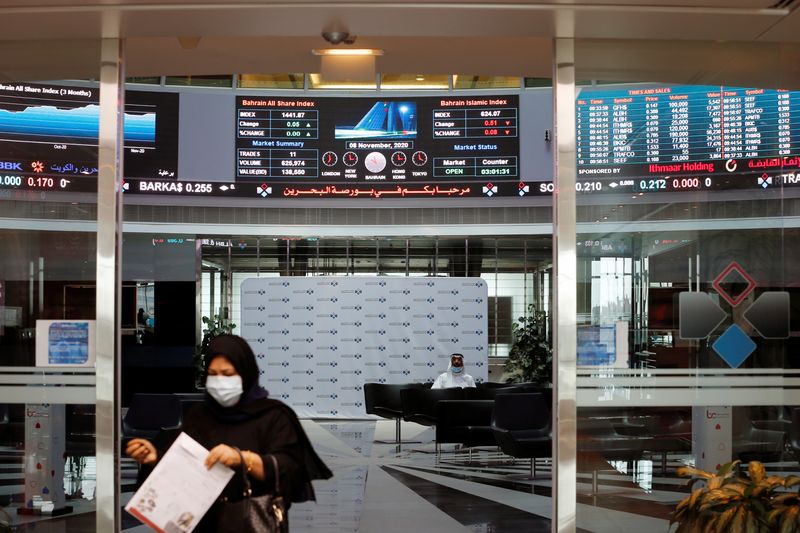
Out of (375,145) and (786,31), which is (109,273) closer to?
(786,31)

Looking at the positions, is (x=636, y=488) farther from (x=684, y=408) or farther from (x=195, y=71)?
(x=195, y=71)

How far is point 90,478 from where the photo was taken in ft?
16.7

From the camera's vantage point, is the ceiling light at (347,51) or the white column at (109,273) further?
the ceiling light at (347,51)

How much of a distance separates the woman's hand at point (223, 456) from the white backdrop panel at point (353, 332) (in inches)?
477

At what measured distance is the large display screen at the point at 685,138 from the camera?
17.1ft

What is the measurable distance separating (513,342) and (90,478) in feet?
38.7

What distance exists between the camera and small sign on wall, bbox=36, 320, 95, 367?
5133 mm

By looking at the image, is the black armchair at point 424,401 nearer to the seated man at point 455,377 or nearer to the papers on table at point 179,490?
the seated man at point 455,377

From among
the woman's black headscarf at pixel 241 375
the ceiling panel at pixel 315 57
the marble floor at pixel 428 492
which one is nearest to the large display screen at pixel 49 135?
the ceiling panel at pixel 315 57

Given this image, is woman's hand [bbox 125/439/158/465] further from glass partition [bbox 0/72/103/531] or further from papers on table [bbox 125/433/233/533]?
glass partition [bbox 0/72/103/531]

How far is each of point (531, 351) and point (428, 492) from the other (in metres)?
7.09

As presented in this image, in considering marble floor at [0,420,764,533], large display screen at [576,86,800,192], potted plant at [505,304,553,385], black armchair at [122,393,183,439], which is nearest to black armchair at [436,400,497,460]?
marble floor at [0,420,764,533]

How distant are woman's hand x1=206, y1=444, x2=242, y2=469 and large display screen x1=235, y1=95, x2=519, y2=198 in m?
12.3

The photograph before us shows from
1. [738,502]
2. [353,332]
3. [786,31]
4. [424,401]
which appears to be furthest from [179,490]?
[353,332]
